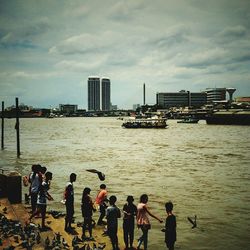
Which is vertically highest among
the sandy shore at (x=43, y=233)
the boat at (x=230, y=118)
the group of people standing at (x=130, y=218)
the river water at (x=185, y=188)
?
the boat at (x=230, y=118)

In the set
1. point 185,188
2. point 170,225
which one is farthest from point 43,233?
point 185,188

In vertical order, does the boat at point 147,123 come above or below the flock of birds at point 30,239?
above

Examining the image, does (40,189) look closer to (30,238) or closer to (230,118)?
(30,238)

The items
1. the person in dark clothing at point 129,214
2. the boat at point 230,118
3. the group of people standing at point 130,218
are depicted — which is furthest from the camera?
the boat at point 230,118

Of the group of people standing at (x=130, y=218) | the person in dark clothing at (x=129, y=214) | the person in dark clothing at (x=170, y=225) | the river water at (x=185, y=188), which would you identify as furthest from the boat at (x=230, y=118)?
the person in dark clothing at (x=170, y=225)

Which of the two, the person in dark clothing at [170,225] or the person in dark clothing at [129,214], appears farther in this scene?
the person in dark clothing at [129,214]

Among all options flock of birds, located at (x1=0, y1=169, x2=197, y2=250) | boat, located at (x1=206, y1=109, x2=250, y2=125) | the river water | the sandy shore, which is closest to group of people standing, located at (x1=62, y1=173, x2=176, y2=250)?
the sandy shore

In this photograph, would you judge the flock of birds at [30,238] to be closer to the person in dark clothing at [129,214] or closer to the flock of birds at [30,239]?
the flock of birds at [30,239]

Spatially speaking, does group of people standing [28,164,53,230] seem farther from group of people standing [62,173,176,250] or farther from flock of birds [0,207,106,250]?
group of people standing [62,173,176,250]

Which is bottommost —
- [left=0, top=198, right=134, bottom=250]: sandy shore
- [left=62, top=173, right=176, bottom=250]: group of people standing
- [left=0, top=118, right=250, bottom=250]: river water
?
[left=0, top=118, right=250, bottom=250]: river water

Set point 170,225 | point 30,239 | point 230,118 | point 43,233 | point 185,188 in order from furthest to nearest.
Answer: point 230,118, point 185,188, point 43,233, point 30,239, point 170,225

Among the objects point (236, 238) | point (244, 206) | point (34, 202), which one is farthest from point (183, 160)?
point (34, 202)

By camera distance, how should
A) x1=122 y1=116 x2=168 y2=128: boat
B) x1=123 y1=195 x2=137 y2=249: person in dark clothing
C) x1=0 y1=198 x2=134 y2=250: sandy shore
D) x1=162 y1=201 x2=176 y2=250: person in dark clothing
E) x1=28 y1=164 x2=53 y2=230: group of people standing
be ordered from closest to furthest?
x1=162 y1=201 x2=176 y2=250: person in dark clothing < x1=0 y1=198 x2=134 y2=250: sandy shore < x1=123 y1=195 x2=137 y2=249: person in dark clothing < x1=28 y1=164 x2=53 y2=230: group of people standing < x1=122 y1=116 x2=168 y2=128: boat

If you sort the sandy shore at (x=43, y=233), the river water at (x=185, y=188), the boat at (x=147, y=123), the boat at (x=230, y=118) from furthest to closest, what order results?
the boat at (x=230, y=118) → the boat at (x=147, y=123) → the river water at (x=185, y=188) → the sandy shore at (x=43, y=233)
